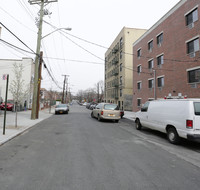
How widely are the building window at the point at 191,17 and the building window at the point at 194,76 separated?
521 cm

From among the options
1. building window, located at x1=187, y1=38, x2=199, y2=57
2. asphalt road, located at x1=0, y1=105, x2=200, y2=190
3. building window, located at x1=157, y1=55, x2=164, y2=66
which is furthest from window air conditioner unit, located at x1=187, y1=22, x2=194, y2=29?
asphalt road, located at x1=0, y1=105, x2=200, y2=190

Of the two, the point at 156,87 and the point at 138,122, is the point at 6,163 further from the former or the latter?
the point at 156,87

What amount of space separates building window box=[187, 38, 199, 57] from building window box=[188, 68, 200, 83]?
6.05 feet

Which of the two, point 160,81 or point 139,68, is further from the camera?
point 139,68

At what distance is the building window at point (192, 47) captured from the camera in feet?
51.1

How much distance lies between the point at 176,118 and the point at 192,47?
46.0ft

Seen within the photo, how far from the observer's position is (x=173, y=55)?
1880 cm

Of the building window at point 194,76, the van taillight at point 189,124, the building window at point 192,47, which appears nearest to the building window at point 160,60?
the building window at point 192,47

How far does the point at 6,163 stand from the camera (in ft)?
12.7

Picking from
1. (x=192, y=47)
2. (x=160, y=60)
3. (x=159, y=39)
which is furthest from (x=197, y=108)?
(x=159, y=39)

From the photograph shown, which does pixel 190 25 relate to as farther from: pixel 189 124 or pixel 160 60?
pixel 189 124

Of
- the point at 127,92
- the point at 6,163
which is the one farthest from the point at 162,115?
the point at 127,92

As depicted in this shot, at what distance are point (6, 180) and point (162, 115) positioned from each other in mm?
6573

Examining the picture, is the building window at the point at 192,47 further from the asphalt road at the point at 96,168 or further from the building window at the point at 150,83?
the asphalt road at the point at 96,168
